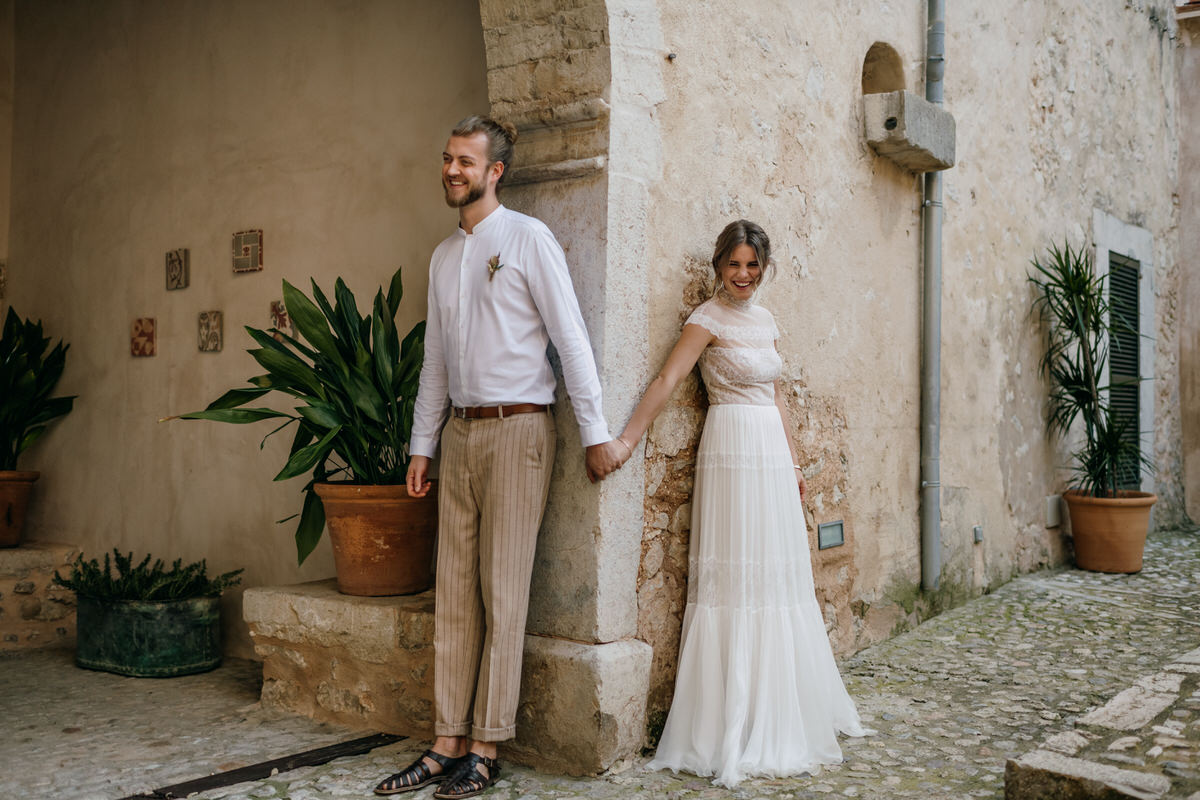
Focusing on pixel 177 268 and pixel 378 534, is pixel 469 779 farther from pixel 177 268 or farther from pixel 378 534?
pixel 177 268

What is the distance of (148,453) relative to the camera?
16.3 ft

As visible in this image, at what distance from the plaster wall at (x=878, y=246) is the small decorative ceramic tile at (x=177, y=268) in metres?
2.53

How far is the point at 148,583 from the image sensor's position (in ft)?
14.3

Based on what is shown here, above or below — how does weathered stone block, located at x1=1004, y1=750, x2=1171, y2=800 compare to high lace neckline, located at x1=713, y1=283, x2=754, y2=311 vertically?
below

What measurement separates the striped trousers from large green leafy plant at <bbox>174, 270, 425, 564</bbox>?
1.77 feet

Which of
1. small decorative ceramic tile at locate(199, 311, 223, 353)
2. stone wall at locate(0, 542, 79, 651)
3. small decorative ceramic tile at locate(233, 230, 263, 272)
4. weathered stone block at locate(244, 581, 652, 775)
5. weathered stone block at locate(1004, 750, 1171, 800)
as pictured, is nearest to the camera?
weathered stone block at locate(1004, 750, 1171, 800)

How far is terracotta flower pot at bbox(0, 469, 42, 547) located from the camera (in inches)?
200

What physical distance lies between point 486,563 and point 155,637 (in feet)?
6.43

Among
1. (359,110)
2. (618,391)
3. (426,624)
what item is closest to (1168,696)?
(618,391)

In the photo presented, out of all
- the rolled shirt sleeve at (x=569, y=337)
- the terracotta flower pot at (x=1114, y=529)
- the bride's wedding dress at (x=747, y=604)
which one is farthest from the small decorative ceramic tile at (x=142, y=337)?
the terracotta flower pot at (x=1114, y=529)

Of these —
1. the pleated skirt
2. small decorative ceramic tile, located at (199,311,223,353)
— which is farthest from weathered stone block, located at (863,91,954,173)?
small decorative ceramic tile, located at (199,311,223,353)

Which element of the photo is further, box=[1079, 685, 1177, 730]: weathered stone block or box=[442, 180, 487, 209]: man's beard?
box=[442, 180, 487, 209]: man's beard

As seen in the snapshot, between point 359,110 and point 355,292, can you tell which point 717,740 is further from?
point 359,110

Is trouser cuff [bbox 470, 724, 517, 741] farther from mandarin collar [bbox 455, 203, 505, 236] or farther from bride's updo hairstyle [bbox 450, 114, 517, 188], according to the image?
bride's updo hairstyle [bbox 450, 114, 517, 188]
